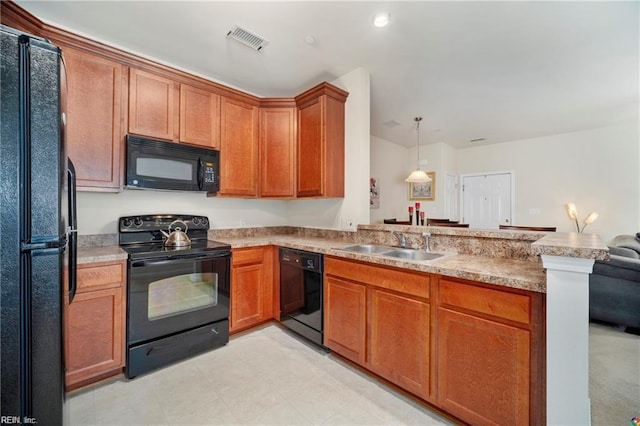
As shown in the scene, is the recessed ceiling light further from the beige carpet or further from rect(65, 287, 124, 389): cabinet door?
the beige carpet

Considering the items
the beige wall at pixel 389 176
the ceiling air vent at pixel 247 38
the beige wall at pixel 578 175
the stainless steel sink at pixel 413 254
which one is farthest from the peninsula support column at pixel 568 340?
the beige wall at pixel 578 175

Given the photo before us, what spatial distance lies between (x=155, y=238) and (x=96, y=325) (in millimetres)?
874

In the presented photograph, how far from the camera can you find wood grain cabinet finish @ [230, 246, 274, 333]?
261 centimetres

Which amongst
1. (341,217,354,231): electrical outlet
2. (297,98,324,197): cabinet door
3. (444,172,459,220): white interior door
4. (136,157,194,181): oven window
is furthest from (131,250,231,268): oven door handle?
(444,172,459,220): white interior door

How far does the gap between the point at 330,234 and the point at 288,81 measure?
1.79 m

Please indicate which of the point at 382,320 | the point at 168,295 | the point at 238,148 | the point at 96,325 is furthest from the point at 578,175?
the point at 96,325

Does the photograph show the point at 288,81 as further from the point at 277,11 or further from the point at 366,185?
the point at 366,185

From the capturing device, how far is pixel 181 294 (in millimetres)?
2232

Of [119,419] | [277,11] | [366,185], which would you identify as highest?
[277,11]

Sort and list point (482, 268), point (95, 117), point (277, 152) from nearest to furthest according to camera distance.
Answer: point (482, 268) < point (95, 117) < point (277, 152)

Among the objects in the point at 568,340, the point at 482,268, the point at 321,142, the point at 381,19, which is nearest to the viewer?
the point at 568,340

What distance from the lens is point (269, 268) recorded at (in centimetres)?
287

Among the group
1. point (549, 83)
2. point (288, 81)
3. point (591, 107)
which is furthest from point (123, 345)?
point (591, 107)

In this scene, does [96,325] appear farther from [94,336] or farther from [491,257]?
[491,257]
